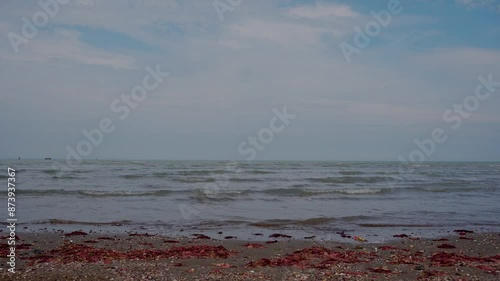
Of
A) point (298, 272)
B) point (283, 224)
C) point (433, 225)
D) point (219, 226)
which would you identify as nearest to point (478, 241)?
point (433, 225)

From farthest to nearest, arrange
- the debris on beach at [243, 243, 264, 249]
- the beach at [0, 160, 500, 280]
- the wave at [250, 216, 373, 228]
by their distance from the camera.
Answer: the wave at [250, 216, 373, 228] → the debris on beach at [243, 243, 264, 249] → the beach at [0, 160, 500, 280]

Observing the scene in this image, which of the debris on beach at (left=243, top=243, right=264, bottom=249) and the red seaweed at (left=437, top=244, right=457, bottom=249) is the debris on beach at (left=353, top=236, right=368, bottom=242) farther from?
the debris on beach at (left=243, top=243, right=264, bottom=249)

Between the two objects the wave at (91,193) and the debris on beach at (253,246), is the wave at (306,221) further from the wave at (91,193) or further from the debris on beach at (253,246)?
the wave at (91,193)

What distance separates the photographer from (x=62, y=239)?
45.8 ft

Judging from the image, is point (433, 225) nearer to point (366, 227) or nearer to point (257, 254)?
point (366, 227)

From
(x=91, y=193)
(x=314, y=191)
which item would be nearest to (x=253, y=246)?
(x=91, y=193)

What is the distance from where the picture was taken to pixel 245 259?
11.2 meters

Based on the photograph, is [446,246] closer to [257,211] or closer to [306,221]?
[306,221]

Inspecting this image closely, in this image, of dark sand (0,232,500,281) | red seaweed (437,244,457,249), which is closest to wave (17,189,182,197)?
dark sand (0,232,500,281)

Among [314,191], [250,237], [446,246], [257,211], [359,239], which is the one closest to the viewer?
[446,246]

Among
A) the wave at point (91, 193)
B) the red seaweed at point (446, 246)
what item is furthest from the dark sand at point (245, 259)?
the wave at point (91, 193)

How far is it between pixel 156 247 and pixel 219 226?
5052 mm

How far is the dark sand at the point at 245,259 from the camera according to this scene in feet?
30.2

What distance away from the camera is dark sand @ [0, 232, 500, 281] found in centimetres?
921
